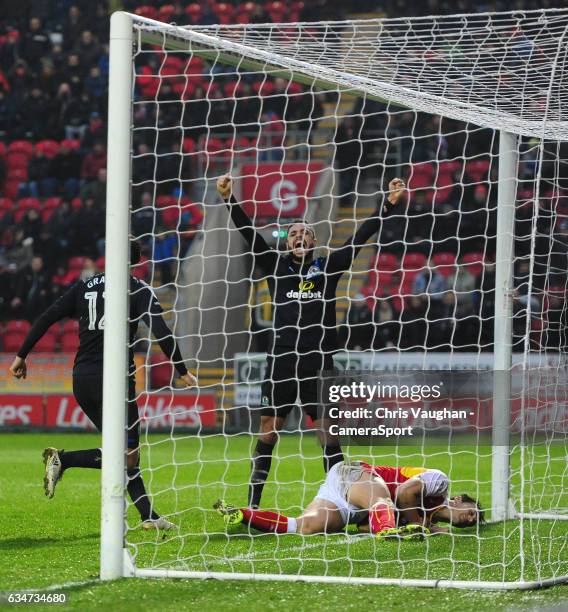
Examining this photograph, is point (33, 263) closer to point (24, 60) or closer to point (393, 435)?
point (24, 60)

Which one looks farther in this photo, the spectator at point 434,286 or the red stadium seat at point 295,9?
the red stadium seat at point 295,9

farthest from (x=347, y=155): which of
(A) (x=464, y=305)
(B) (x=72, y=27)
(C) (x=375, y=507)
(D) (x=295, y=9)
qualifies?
(C) (x=375, y=507)

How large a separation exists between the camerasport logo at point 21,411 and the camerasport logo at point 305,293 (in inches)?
366

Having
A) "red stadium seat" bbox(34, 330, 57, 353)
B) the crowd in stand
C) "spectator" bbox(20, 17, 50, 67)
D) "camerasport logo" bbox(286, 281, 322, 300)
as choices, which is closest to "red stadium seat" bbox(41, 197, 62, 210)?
the crowd in stand

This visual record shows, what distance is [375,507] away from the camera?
5742 millimetres

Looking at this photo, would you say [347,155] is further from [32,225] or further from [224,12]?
[32,225]

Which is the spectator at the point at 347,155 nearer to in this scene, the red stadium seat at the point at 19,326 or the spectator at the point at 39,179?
the spectator at the point at 39,179

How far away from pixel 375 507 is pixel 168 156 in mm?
11732

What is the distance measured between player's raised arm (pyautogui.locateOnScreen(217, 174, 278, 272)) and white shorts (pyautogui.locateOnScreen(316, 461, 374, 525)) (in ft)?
4.35

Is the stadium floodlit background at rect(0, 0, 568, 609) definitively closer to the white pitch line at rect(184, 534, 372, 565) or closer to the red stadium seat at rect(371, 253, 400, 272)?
the red stadium seat at rect(371, 253, 400, 272)

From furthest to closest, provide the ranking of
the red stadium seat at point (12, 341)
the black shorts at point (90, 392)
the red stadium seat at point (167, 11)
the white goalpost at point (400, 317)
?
the red stadium seat at point (167, 11)
the red stadium seat at point (12, 341)
the black shorts at point (90, 392)
the white goalpost at point (400, 317)

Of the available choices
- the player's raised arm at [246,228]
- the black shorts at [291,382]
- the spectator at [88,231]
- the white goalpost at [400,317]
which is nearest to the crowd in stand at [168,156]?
the spectator at [88,231]

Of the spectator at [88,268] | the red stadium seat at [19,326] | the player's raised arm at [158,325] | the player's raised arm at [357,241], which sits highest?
the spectator at [88,268]

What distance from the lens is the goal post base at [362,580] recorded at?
4504 millimetres
